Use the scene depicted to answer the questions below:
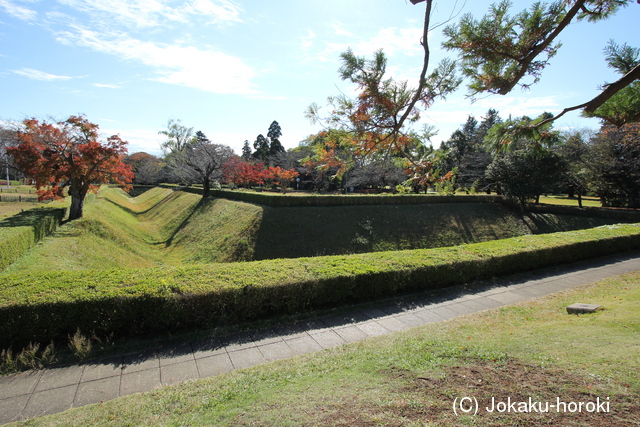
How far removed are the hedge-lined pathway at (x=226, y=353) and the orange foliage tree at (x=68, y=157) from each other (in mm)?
A: 10558

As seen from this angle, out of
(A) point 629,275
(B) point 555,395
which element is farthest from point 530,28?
(A) point 629,275

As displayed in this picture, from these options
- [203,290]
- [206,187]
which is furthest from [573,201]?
[203,290]

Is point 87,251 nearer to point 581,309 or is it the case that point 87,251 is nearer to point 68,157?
point 68,157

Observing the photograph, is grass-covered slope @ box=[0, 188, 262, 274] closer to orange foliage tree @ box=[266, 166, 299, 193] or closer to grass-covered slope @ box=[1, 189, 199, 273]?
grass-covered slope @ box=[1, 189, 199, 273]

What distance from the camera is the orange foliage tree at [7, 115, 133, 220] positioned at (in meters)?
10.5

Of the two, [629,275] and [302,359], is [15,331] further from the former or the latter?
[629,275]

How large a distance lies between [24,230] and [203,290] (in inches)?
278

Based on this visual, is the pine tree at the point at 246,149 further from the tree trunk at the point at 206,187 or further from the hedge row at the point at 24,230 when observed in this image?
the hedge row at the point at 24,230

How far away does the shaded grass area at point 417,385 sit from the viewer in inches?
80.6

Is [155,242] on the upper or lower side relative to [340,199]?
lower

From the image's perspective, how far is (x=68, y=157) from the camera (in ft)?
37.1

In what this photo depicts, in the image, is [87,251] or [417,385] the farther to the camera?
[87,251]

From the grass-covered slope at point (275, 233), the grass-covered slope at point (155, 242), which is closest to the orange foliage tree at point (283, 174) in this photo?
the grass-covered slope at point (155, 242)

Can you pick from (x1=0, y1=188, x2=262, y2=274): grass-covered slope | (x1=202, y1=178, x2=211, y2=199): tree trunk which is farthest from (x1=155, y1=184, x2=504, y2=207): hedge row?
(x1=202, y1=178, x2=211, y2=199): tree trunk
